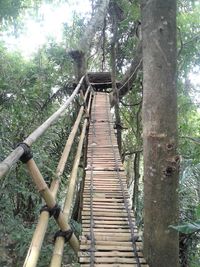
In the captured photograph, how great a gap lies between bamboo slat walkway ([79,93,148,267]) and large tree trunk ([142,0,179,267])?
152 millimetres

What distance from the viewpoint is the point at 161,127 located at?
51.3 inches

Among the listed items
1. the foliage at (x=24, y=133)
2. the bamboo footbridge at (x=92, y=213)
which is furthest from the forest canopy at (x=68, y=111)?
the bamboo footbridge at (x=92, y=213)

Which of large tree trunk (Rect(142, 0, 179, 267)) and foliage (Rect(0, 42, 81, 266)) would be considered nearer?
large tree trunk (Rect(142, 0, 179, 267))

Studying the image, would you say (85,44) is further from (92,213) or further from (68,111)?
(92,213)

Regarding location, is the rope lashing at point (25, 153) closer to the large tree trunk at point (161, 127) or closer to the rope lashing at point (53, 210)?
the rope lashing at point (53, 210)

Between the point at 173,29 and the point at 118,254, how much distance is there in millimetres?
924

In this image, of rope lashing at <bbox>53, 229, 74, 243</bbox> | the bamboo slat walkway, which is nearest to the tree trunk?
the bamboo slat walkway

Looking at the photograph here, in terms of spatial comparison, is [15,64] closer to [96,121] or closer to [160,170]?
[96,121]

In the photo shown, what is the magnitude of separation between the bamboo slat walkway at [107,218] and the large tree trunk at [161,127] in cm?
15

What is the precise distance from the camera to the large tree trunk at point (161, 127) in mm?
1301

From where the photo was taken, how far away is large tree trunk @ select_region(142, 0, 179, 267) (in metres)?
1.30

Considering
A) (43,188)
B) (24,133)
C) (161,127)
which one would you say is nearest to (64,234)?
(43,188)

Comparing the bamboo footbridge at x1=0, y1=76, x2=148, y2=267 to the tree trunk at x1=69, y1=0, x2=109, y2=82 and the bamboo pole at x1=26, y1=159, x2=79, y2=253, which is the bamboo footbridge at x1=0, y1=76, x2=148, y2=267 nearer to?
the bamboo pole at x1=26, y1=159, x2=79, y2=253

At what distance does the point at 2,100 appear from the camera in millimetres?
3211
